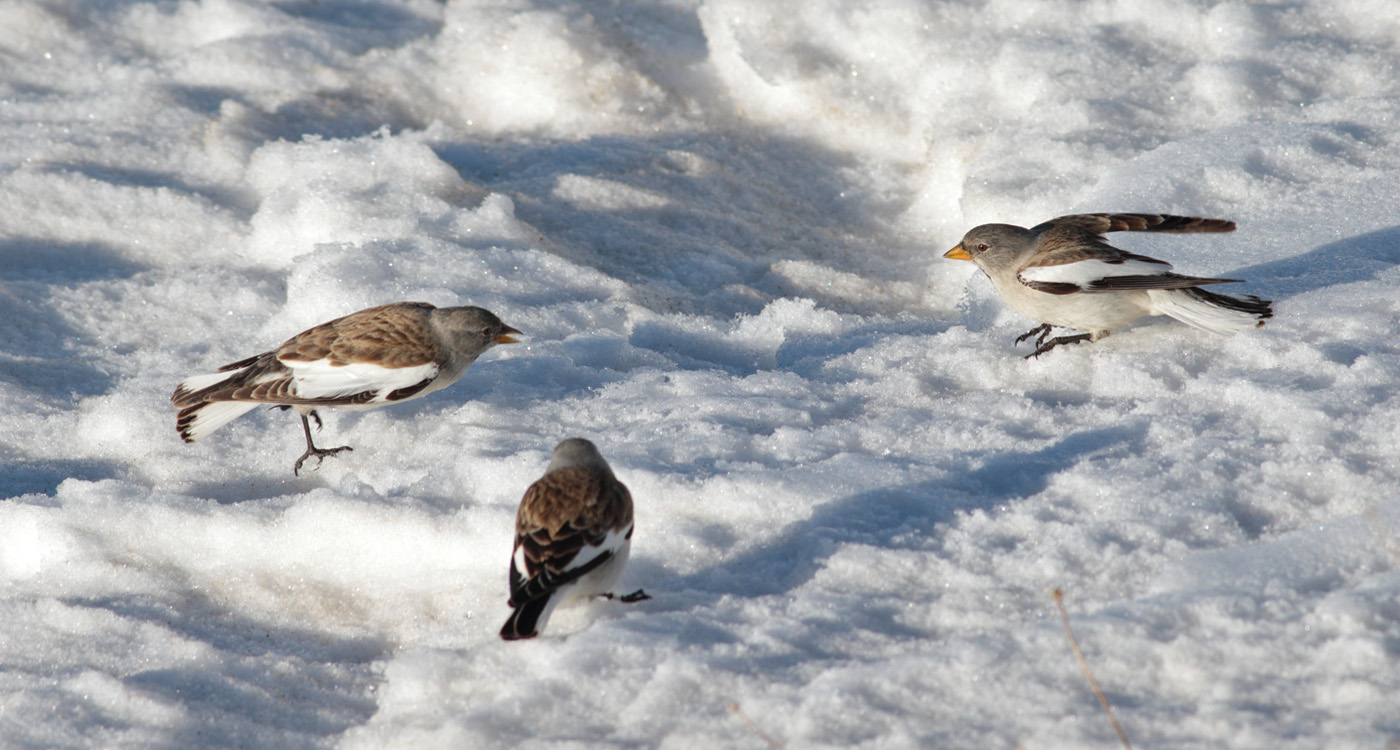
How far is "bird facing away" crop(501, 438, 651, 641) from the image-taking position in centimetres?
308

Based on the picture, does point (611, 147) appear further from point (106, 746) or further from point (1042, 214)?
point (106, 746)

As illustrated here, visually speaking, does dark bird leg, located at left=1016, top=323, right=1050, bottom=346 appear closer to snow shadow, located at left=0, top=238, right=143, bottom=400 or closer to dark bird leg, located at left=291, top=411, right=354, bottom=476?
dark bird leg, located at left=291, top=411, right=354, bottom=476

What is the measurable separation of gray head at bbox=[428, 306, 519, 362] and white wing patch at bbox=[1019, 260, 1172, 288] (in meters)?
2.46

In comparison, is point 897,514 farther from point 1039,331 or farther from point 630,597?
point 1039,331

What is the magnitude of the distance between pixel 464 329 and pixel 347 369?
52 centimetres

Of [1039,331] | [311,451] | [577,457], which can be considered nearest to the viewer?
[577,457]

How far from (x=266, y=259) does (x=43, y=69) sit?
308cm

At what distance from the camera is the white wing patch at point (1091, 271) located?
4453 mm

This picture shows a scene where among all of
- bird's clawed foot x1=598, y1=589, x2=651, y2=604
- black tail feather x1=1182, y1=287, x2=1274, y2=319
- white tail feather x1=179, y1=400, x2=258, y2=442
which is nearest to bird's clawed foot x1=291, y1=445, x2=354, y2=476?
white tail feather x1=179, y1=400, x2=258, y2=442

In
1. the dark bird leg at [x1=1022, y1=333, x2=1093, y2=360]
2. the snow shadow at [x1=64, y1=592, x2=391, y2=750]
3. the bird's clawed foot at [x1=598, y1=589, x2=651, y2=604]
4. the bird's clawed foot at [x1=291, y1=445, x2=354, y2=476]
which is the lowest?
the snow shadow at [x1=64, y1=592, x2=391, y2=750]

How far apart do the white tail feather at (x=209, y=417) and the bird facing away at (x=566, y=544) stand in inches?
68.5

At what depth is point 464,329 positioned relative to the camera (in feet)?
14.6

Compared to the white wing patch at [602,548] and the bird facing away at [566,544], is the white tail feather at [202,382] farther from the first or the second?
the white wing patch at [602,548]

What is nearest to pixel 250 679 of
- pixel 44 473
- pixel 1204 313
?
pixel 44 473
